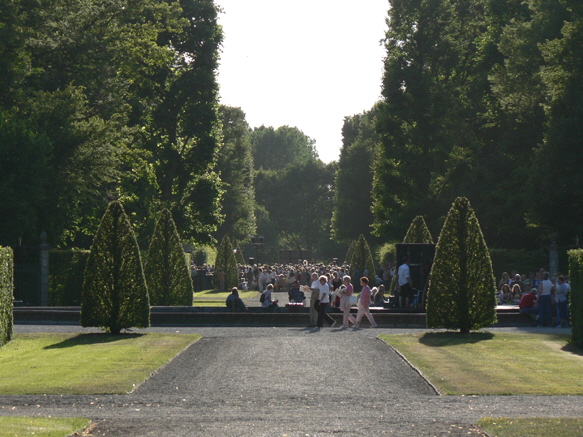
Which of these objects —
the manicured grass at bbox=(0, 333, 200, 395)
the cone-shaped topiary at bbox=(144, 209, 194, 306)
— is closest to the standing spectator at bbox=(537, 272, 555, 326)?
the manicured grass at bbox=(0, 333, 200, 395)

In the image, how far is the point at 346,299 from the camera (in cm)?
2822

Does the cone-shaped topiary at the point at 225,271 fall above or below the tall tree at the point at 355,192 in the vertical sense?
below

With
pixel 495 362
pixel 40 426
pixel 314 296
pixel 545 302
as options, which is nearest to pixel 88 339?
pixel 314 296

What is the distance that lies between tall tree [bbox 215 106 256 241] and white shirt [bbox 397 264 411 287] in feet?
189

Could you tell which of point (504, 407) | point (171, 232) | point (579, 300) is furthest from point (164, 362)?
point (171, 232)

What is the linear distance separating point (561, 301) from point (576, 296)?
533cm

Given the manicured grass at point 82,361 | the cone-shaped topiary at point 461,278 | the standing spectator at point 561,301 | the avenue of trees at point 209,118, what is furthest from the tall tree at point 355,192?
the manicured grass at point 82,361

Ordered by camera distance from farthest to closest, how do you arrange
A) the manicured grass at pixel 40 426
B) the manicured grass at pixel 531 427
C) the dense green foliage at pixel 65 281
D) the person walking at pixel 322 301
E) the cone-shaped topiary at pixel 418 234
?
the cone-shaped topiary at pixel 418 234, the dense green foliage at pixel 65 281, the person walking at pixel 322 301, the manicured grass at pixel 531 427, the manicured grass at pixel 40 426

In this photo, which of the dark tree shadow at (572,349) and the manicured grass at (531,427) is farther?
the dark tree shadow at (572,349)

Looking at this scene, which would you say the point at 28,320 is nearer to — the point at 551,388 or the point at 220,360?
the point at 220,360

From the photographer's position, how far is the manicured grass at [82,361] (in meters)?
16.5

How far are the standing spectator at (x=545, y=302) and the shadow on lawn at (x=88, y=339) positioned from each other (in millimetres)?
12232

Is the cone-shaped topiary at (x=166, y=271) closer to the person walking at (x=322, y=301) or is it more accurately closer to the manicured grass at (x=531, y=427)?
the person walking at (x=322, y=301)

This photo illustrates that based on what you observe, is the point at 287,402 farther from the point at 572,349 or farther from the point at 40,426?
the point at 572,349
